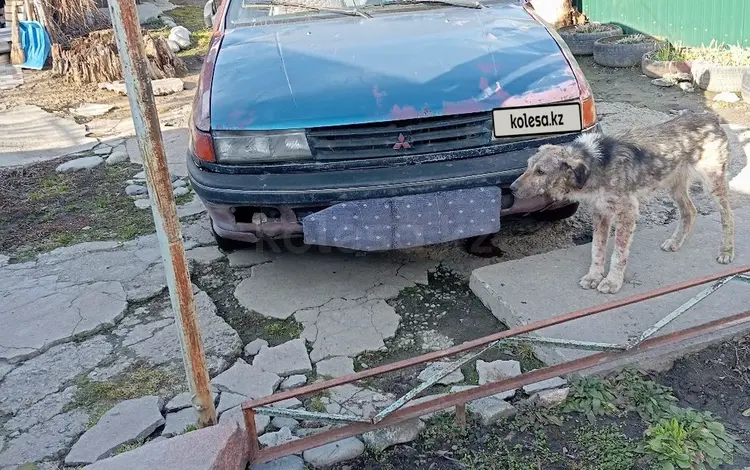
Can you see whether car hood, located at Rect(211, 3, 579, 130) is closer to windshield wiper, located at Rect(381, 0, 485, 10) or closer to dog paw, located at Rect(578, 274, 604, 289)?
windshield wiper, located at Rect(381, 0, 485, 10)

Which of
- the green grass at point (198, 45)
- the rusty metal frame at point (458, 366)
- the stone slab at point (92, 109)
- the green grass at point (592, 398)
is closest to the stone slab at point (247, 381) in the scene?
the rusty metal frame at point (458, 366)

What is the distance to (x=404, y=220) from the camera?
366 centimetres

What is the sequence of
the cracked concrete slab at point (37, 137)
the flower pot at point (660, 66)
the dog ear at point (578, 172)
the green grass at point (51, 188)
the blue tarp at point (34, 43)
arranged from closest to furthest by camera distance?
1. the dog ear at point (578, 172)
2. the green grass at point (51, 188)
3. the cracked concrete slab at point (37, 137)
4. the flower pot at point (660, 66)
5. the blue tarp at point (34, 43)

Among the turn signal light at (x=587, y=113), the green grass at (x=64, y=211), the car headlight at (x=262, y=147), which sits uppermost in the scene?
the car headlight at (x=262, y=147)

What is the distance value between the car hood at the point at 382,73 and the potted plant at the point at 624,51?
504 cm

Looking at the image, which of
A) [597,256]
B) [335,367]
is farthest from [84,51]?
[597,256]

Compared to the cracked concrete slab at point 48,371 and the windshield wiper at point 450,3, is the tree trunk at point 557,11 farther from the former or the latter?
the cracked concrete slab at point 48,371

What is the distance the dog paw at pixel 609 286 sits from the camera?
3.82m

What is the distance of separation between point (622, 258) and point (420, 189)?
3.92ft

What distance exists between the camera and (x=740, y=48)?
8414 millimetres

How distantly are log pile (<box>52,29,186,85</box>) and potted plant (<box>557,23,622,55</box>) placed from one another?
5.67 meters

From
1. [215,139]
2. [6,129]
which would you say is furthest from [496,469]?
[6,129]

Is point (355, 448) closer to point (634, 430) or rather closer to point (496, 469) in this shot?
point (496, 469)

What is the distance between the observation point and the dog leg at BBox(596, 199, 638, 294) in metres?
3.77
